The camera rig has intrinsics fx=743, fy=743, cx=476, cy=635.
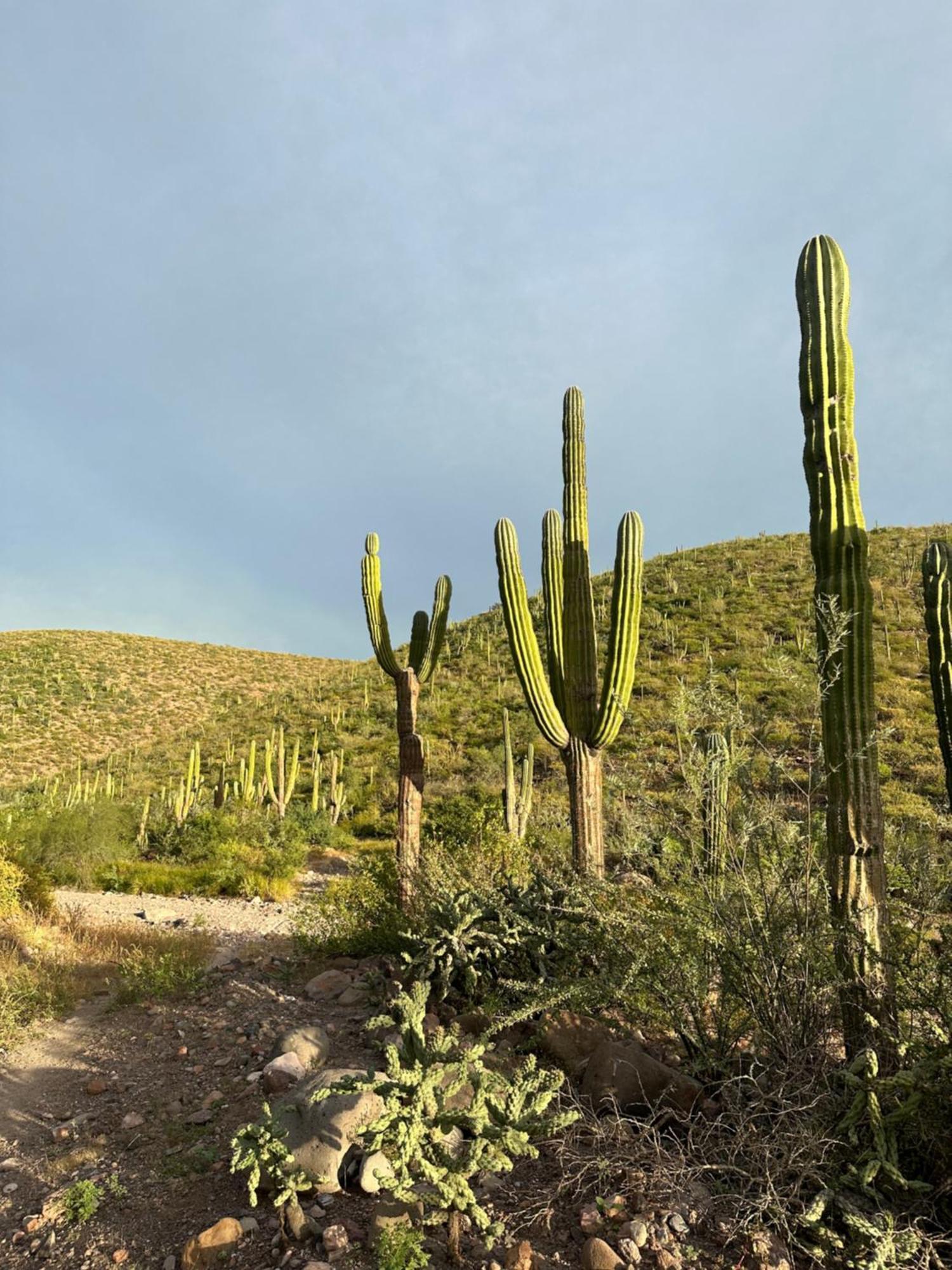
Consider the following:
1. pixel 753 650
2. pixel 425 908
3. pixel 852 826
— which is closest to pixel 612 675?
pixel 425 908

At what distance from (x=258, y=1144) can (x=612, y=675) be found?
5.08 meters

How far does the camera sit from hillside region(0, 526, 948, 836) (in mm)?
16828

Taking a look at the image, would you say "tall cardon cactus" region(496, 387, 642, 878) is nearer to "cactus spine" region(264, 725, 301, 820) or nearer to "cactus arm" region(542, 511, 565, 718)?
"cactus arm" region(542, 511, 565, 718)

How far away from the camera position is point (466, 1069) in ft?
9.80

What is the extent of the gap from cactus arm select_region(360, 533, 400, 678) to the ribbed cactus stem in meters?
5.28

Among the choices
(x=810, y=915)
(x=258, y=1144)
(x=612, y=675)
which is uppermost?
(x=612, y=675)

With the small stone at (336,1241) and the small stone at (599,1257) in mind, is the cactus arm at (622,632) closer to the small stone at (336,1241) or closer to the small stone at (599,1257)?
the small stone at (599,1257)

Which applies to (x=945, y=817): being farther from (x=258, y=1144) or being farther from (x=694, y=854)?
(x=258, y=1144)

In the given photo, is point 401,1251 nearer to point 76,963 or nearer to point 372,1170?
point 372,1170

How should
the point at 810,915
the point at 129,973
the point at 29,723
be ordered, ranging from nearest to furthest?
the point at 810,915 → the point at 129,973 → the point at 29,723

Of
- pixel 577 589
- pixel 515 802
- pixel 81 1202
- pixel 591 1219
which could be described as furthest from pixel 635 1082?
pixel 515 802

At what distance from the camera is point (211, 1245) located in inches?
111

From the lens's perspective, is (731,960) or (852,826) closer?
(731,960)

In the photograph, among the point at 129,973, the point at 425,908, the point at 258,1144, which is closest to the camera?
the point at 258,1144
